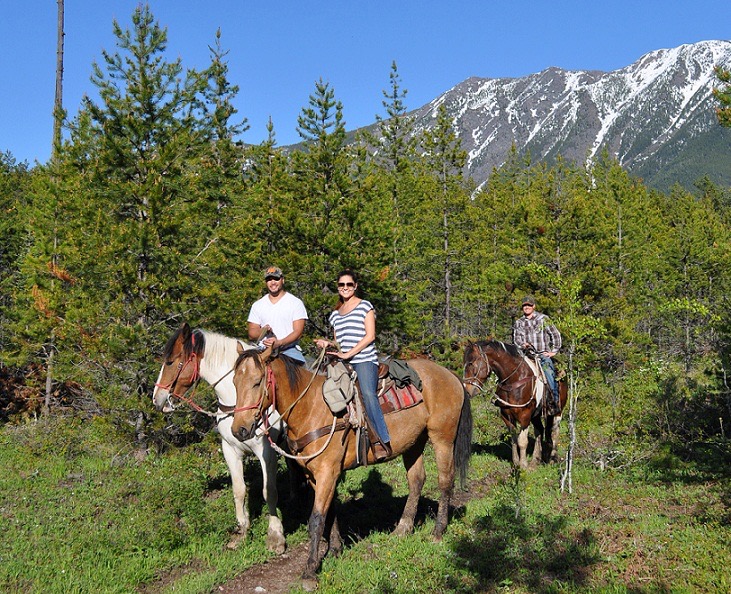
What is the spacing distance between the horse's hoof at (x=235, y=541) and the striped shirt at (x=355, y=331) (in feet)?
9.22

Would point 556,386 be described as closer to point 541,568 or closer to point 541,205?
point 541,568

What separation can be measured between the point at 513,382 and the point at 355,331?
515 cm

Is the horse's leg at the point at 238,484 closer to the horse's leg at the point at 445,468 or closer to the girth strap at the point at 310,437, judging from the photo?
the girth strap at the point at 310,437

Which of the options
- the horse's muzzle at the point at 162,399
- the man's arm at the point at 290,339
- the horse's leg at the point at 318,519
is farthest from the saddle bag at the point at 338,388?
the horse's muzzle at the point at 162,399

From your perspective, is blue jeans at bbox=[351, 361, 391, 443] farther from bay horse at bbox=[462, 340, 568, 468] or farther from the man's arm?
bay horse at bbox=[462, 340, 568, 468]

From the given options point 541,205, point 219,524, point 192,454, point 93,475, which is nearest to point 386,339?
point 541,205

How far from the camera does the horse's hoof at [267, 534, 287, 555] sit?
645 centimetres

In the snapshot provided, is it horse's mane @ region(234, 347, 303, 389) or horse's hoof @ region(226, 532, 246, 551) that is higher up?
horse's mane @ region(234, 347, 303, 389)

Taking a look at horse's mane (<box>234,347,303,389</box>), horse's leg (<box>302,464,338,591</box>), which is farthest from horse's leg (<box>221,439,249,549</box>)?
horse's mane (<box>234,347,303,389</box>)

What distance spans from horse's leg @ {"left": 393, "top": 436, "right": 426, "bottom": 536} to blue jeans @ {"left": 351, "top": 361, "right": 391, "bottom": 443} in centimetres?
98

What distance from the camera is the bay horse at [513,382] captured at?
32.4ft

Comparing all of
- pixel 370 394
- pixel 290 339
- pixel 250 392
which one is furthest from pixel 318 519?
→ pixel 290 339

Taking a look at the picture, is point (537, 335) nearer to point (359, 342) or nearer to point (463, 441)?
point (463, 441)

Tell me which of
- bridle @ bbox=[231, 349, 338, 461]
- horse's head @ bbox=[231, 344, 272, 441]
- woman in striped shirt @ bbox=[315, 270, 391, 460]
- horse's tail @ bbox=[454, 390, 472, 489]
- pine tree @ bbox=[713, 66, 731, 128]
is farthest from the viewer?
pine tree @ bbox=[713, 66, 731, 128]
